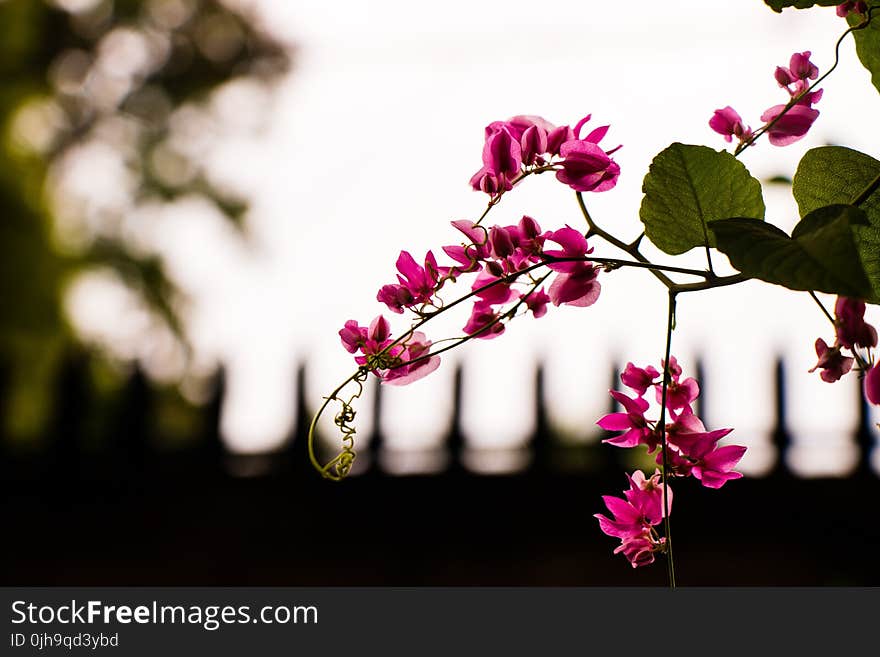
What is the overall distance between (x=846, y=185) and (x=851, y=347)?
9cm

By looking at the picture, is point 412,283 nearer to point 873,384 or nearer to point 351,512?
point 873,384

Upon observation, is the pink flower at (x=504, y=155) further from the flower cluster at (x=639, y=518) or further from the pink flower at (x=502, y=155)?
the flower cluster at (x=639, y=518)

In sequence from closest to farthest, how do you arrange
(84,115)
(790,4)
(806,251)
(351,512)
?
(806,251) < (790,4) < (351,512) < (84,115)

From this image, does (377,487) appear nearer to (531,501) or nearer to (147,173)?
(531,501)

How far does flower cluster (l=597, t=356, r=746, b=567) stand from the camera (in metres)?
0.38

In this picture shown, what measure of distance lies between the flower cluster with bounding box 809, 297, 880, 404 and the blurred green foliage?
5639 mm

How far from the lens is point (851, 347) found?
0.29 metres

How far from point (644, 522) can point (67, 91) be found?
24.0ft

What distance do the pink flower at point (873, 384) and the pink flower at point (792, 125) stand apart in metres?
0.16

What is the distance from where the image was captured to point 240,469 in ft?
10.6

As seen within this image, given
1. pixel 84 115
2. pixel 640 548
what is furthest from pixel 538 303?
pixel 84 115

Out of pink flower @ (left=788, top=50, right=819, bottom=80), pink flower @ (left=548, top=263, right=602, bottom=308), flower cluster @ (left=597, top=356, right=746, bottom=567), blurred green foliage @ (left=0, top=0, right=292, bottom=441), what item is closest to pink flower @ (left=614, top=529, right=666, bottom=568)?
flower cluster @ (left=597, top=356, right=746, bottom=567)

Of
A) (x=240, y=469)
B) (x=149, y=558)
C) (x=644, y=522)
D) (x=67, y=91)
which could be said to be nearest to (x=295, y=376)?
(x=240, y=469)

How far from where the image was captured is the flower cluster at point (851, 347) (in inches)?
11.4
